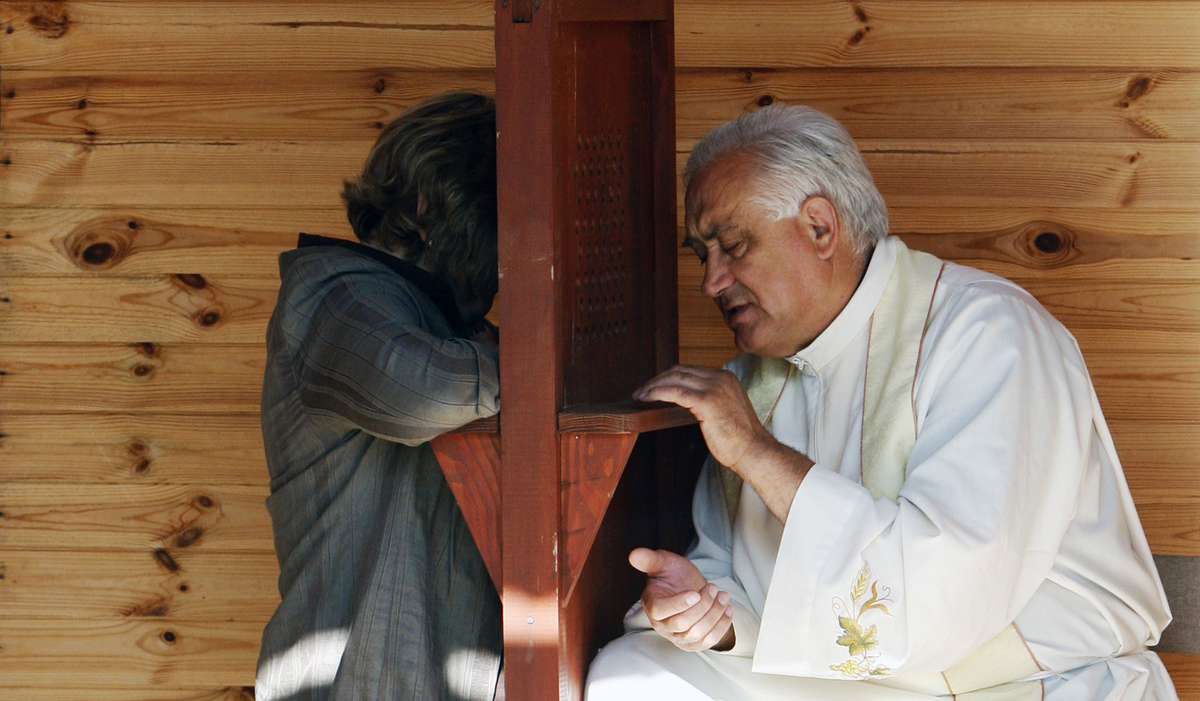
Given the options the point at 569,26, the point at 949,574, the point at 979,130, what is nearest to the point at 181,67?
the point at 569,26

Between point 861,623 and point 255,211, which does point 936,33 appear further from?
point 255,211

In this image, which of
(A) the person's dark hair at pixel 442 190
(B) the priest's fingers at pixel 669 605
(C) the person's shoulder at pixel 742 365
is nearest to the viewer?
(B) the priest's fingers at pixel 669 605

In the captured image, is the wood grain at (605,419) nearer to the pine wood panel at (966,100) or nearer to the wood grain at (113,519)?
the pine wood panel at (966,100)

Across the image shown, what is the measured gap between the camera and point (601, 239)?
6.83ft

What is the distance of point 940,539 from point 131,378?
75.8 inches

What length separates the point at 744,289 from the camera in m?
2.18

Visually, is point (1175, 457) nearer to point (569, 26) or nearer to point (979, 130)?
point (979, 130)

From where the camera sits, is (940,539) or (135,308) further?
(135,308)

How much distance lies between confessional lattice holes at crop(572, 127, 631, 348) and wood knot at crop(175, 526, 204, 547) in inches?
49.2

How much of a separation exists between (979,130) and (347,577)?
1682 mm

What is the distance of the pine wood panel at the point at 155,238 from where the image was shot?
279 centimetres

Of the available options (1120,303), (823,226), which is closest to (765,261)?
(823,226)

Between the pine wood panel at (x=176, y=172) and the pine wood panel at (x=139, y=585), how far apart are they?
84 centimetres

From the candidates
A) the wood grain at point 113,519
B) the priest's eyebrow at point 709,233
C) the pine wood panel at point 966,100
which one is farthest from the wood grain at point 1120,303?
the wood grain at point 113,519
